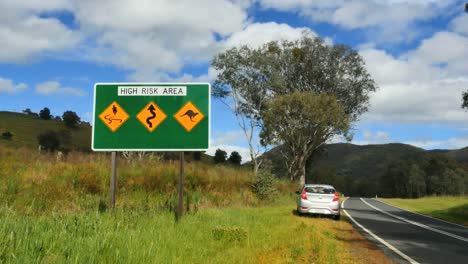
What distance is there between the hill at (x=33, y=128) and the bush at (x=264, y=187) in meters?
68.3

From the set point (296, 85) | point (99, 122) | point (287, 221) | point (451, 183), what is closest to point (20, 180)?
point (99, 122)

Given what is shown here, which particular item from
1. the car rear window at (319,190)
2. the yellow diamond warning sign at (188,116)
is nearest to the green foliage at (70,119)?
the car rear window at (319,190)

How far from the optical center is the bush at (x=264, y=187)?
25.5 m

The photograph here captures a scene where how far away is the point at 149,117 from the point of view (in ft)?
35.0

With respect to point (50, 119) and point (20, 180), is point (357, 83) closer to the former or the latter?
point (20, 180)

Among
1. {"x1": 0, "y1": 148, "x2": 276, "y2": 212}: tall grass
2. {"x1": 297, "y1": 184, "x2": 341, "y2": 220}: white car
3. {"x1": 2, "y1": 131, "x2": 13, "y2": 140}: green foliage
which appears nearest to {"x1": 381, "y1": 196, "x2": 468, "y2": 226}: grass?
{"x1": 297, "y1": 184, "x2": 341, "y2": 220}: white car

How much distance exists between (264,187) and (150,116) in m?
15.9

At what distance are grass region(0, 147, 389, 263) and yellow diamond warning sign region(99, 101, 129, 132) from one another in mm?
2125

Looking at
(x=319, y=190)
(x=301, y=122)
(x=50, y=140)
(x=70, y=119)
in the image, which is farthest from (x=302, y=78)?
(x=70, y=119)

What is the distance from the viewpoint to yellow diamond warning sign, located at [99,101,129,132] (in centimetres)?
1070

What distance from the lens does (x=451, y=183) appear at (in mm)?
113562

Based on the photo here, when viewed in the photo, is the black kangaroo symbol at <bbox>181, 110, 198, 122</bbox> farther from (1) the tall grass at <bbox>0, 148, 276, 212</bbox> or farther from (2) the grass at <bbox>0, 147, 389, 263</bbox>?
(1) the tall grass at <bbox>0, 148, 276, 212</bbox>

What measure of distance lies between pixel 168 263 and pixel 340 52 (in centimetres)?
4429

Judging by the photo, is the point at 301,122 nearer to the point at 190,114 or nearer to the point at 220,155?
the point at 190,114
